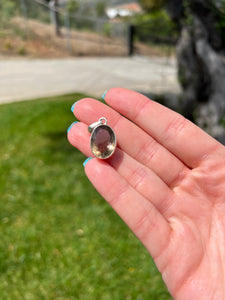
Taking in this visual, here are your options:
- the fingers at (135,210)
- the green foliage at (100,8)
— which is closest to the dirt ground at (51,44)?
the fingers at (135,210)

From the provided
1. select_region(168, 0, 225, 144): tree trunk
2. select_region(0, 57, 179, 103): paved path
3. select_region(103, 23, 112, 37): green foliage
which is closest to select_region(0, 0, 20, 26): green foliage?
select_region(0, 57, 179, 103): paved path

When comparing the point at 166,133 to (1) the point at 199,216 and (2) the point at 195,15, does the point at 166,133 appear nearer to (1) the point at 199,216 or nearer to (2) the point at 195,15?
(1) the point at 199,216

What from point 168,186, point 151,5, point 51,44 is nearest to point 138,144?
point 168,186

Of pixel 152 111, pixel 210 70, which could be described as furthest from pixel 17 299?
pixel 210 70

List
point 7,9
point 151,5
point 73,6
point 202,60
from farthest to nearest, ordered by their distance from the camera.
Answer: point 151,5, point 73,6, point 7,9, point 202,60

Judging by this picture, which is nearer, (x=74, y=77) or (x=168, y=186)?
(x=168, y=186)

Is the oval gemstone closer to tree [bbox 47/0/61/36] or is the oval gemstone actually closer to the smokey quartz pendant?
the smokey quartz pendant

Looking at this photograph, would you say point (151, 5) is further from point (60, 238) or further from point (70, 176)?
point (60, 238)
